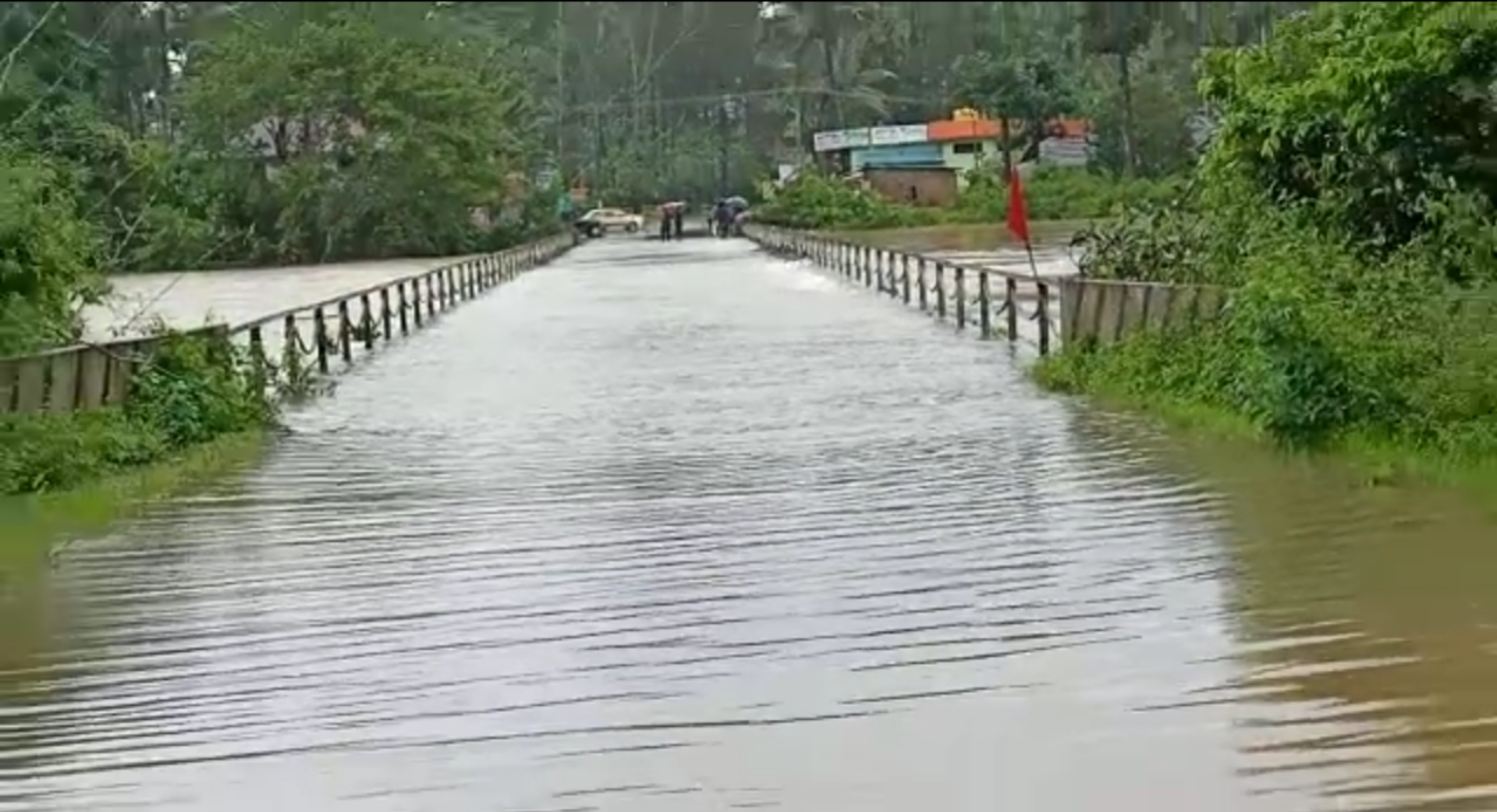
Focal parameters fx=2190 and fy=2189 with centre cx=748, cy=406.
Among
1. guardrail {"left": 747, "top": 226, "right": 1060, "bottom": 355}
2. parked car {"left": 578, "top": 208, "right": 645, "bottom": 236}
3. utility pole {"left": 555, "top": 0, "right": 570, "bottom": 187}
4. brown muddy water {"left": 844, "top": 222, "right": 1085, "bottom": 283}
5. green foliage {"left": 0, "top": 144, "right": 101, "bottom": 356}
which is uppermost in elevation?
utility pole {"left": 555, "top": 0, "right": 570, "bottom": 187}

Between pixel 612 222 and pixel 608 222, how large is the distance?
0.23 metres

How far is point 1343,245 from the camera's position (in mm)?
13750

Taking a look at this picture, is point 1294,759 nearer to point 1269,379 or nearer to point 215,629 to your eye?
point 215,629

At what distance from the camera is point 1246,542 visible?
888 cm

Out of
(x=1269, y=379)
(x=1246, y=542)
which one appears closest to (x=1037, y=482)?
(x=1269, y=379)

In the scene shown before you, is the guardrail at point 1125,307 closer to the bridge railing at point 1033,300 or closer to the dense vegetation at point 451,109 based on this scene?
the bridge railing at point 1033,300

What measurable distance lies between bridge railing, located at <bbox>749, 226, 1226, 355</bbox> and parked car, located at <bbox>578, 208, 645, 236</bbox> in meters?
45.7

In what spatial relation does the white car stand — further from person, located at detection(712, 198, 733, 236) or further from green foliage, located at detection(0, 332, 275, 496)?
green foliage, located at detection(0, 332, 275, 496)

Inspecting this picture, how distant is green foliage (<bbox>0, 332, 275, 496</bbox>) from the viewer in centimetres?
1220

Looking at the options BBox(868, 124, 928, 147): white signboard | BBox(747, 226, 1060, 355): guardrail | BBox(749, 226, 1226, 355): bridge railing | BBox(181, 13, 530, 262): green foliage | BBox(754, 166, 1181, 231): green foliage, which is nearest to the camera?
BBox(749, 226, 1226, 355): bridge railing

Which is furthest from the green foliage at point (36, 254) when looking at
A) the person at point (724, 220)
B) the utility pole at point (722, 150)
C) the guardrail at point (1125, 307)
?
the person at point (724, 220)

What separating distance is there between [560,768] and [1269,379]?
6.51 m

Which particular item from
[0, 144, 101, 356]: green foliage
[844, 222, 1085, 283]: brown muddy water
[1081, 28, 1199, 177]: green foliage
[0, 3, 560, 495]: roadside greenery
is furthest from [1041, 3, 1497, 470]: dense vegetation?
[1081, 28, 1199, 177]: green foliage

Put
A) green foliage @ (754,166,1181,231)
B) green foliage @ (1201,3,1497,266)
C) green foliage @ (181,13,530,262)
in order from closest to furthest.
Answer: green foliage @ (1201,3,1497,266)
green foliage @ (181,13,530,262)
green foliage @ (754,166,1181,231)
